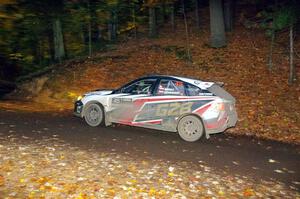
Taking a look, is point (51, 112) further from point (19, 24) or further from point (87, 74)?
point (19, 24)

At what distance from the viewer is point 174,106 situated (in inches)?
365

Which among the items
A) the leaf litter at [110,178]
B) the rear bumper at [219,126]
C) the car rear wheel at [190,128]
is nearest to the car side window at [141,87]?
the car rear wheel at [190,128]

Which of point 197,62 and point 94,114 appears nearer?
point 94,114

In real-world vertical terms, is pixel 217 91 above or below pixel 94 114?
above

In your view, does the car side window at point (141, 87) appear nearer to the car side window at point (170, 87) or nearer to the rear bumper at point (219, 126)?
the car side window at point (170, 87)

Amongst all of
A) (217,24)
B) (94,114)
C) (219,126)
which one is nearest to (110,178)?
(219,126)

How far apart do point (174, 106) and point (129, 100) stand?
1347 millimetres

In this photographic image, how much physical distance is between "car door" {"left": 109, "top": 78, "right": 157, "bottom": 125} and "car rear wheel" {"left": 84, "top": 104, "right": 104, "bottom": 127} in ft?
1.24

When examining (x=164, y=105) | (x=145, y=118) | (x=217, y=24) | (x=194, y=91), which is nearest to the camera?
(x=194, y=91)

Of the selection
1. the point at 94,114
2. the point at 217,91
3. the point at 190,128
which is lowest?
the point at 190,128

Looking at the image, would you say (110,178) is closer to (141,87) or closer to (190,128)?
(190,128)

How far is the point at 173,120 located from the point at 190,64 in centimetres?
867

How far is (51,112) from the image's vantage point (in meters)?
13.4

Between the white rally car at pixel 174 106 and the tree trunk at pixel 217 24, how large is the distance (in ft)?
34.0
